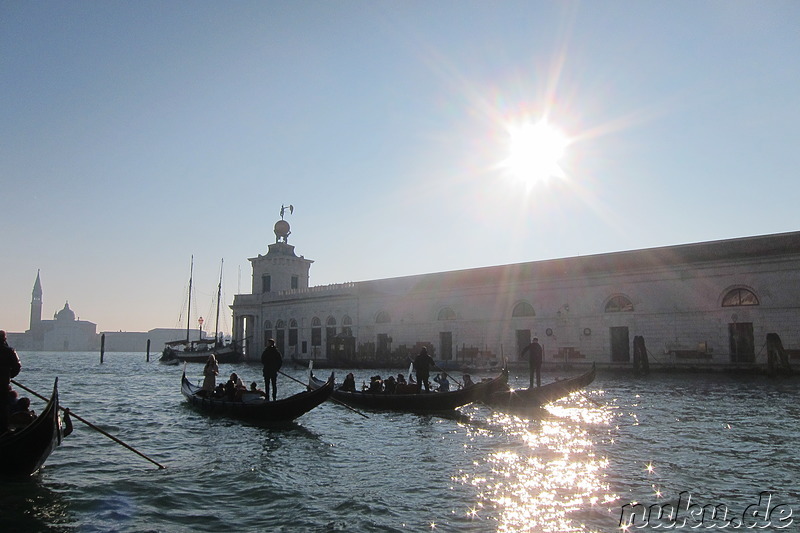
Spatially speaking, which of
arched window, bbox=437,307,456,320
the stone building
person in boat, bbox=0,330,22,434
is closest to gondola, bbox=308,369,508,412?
person in boat, bbox=0,330,22,434

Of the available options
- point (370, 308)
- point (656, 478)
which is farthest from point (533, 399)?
point (370, 308)

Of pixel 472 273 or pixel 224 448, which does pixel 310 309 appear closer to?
pixel 472 273

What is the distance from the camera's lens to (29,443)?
7742mm

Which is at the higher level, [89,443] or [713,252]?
[713,252]

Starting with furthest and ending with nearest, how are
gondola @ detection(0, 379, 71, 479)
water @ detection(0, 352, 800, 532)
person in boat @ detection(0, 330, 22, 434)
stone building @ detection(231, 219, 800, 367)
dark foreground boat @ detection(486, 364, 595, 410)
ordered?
stone building @ detection(231, 219, 800, 367), dark foreground boat @ detection(486, 364, 595, 410), person in boat @ detection(0, 330, 22, 434), gondola @ detection(0, 379, 71, 479), water @ detection(0, 352, 800, 532)

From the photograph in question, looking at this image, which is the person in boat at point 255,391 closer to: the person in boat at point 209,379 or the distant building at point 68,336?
the person in boat at point 209,379

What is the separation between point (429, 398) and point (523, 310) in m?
20.4

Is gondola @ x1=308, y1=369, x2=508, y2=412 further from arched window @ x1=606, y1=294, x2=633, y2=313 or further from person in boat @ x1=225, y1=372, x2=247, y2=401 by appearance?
arched window @ x1=606, y1=294, x2=633, y2=313

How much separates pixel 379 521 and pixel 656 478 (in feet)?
13.2

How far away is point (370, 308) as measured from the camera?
42.6 meters

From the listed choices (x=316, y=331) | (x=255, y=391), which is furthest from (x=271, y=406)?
(x=316, y=331)
